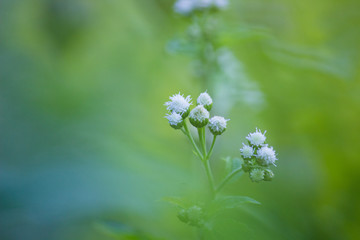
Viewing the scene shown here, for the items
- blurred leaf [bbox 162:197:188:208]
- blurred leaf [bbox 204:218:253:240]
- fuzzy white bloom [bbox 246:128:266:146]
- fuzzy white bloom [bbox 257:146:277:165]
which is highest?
fuzzy white bloom [bbox 246:128:266:146]

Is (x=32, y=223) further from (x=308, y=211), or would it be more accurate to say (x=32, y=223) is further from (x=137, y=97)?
(x=308, y=211)

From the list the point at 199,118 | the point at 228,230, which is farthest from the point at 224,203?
the point at 199,118

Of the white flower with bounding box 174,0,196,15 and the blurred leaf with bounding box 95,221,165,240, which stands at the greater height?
the white flower with bounding box 174,0,196,15

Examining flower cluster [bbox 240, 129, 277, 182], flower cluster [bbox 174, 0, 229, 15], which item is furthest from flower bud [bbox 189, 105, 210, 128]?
flower cluster [bbox 174, 0, 229, 15]

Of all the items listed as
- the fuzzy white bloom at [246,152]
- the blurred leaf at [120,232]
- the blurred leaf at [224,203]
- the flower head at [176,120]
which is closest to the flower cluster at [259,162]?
the fuzzy white bloom at [246,152]

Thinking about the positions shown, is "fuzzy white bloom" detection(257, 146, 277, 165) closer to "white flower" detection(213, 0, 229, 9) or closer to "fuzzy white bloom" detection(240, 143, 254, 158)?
"fuzzy white bloom" detection(240, 143, 254, 158)

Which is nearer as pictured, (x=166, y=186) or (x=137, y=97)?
(x=166, y=186)

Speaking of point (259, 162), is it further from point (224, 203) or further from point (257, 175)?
point (224, 203)

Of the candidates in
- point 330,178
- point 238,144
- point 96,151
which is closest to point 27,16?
point 96,151
